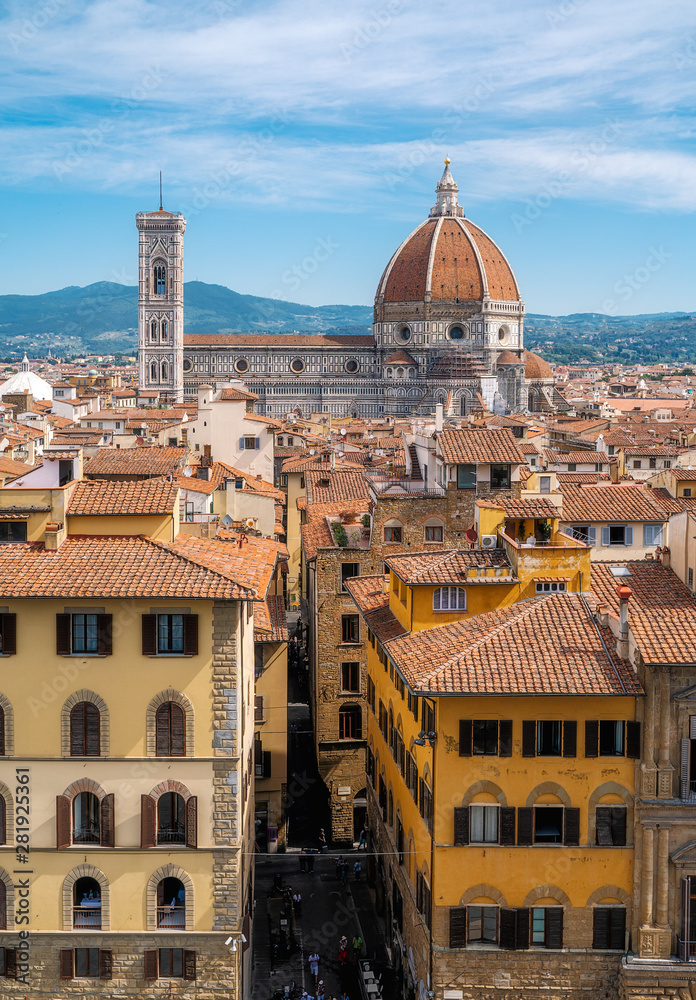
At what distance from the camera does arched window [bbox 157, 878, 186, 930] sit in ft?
70.8

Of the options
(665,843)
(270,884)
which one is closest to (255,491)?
(270,884)

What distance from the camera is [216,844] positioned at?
21547 mm

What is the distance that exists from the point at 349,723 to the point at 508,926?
1378 cm

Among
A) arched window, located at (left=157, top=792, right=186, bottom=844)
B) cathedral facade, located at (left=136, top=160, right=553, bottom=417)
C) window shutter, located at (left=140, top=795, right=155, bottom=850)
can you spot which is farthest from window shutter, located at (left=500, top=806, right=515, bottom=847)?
cathedral facade, located at (left=136, top=160, right=553, bottom=417)

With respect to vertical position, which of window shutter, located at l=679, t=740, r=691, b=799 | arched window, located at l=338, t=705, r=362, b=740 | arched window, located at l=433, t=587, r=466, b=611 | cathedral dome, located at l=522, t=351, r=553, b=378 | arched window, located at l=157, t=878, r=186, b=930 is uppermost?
cathedral dome, located at l=522, t=351, r=553, b=378

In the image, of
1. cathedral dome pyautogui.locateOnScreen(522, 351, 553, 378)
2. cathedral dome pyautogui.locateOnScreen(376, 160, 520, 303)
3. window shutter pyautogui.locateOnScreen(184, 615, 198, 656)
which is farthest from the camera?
cathedral dome pyautogui.locateOnScreen(376, 160, 520, 303)

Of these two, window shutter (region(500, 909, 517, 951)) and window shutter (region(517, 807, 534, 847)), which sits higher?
window shutter (region(517, 807, 534, 847))

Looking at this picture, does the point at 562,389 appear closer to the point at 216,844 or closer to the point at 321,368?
the point at 321,368

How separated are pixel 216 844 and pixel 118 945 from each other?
2.38 m

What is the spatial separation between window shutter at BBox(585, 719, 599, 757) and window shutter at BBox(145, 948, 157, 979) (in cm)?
806

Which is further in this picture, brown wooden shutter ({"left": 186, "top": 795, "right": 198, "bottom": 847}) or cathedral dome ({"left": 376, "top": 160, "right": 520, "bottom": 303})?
cathedral dome ({"left": 376, "top": 160, "right": 520, "bottom": 303})

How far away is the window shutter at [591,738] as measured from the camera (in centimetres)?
2159

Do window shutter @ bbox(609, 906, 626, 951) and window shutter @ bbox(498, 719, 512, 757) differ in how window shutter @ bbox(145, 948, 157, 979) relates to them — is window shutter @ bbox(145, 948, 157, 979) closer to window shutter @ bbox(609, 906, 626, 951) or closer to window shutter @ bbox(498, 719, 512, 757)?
window shutter @ bbox(498, 719, 512, 757)

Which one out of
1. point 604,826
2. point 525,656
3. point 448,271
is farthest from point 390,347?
point 604,826
